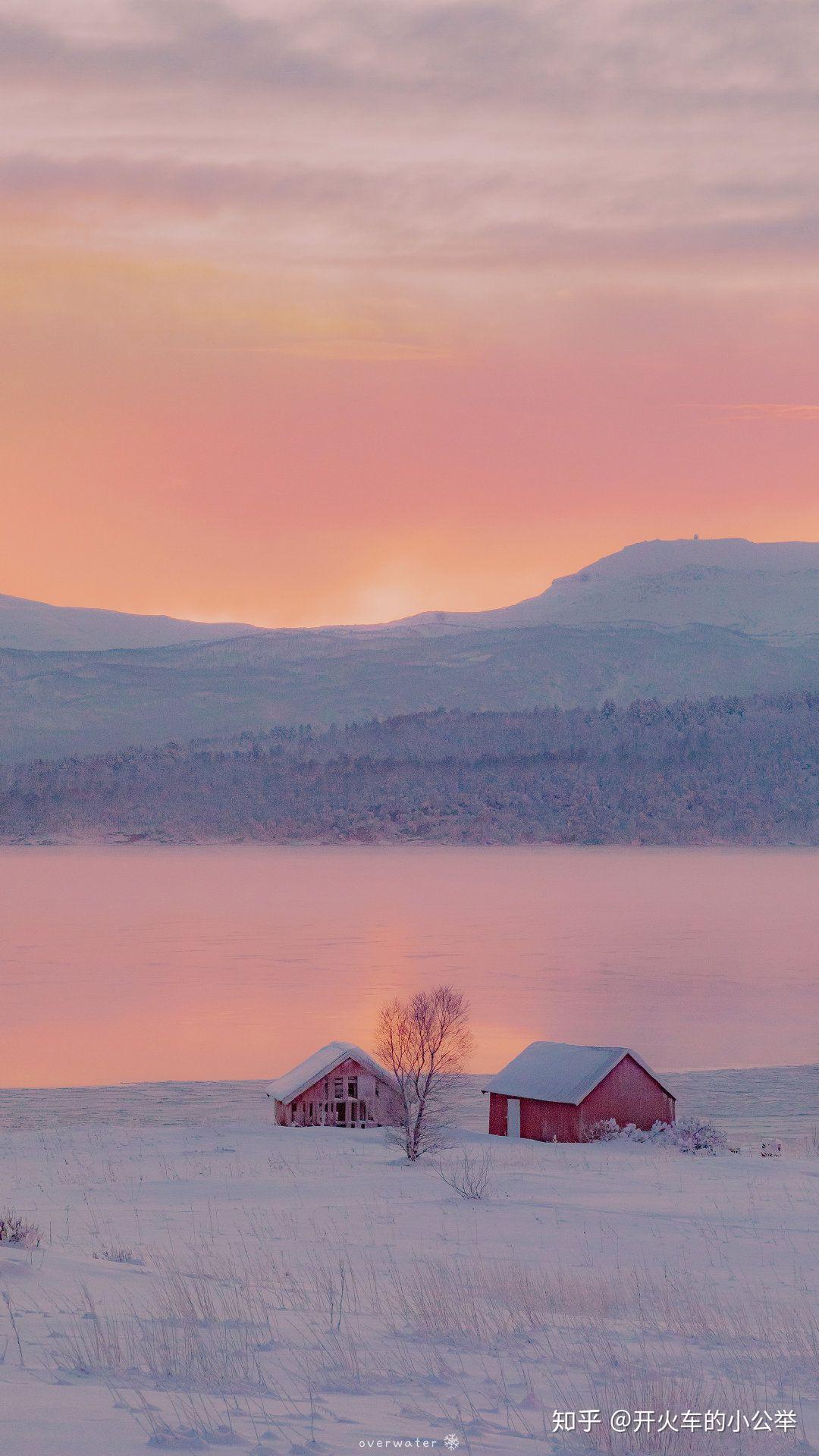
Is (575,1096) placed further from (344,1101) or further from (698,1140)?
(344,1101)

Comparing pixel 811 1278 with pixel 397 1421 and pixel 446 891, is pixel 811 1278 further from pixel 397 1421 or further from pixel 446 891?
pixel 446 891

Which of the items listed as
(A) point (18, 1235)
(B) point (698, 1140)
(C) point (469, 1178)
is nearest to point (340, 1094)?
(B) point (698, 1140)

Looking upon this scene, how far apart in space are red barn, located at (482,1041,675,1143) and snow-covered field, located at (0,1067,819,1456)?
7477 mm

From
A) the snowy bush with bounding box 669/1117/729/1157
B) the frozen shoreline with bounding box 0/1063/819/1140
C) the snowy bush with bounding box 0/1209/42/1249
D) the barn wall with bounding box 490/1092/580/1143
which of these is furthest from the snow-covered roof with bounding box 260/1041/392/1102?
the snowy bush with bounding box 0/1209/42/1249

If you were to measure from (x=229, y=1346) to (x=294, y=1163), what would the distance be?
56.4 ft

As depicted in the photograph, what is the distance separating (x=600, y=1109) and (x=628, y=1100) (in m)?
0.83

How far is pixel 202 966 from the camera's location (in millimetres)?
86000

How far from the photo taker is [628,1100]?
3139cm

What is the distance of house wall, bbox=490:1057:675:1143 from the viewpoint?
30.7 m

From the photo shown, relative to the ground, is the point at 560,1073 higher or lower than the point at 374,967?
higher

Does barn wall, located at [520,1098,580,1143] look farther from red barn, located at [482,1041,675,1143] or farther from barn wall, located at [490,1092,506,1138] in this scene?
barn wall, located at [490,1092,506,1138]

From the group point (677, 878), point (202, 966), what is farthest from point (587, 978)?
point (677, 878)

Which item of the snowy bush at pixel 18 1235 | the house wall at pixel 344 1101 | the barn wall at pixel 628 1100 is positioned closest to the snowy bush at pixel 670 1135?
the barn wall at pixel 628 1100

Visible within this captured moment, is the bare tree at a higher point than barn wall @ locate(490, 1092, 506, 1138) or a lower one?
higher
